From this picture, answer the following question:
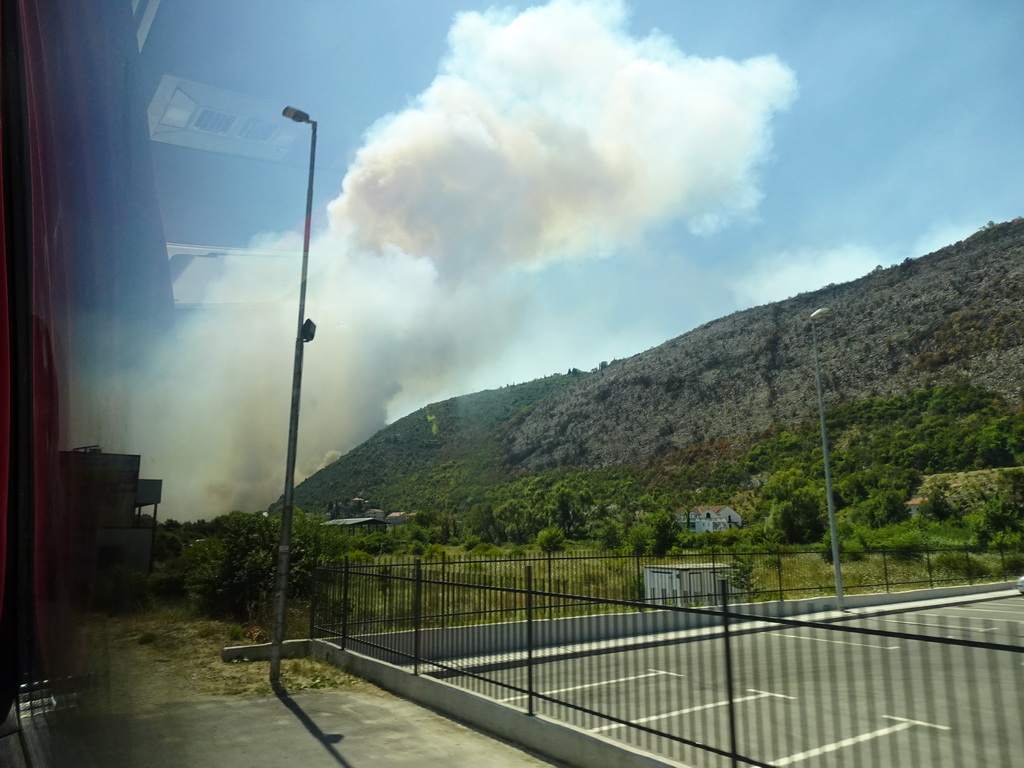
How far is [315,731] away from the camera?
7809 millimetres

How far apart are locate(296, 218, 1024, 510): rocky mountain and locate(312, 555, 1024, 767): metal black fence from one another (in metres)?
51.4

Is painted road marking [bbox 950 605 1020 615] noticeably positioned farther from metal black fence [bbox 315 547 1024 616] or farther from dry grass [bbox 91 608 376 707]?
dry grass [bbox 91 608 376 707]

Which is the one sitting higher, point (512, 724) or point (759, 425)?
point (759, 425)

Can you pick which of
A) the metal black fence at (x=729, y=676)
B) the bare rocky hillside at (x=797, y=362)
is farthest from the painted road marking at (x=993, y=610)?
the bare rocky hillside at (x=797, y=362)

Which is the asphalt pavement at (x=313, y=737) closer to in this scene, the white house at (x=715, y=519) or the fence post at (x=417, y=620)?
the fence post at (x=417, y=620)

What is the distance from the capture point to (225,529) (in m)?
18.2

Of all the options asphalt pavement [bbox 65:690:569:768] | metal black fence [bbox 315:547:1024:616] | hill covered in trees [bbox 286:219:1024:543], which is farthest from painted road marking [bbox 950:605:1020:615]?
hill covered in trees [bbox 286:219:1024:543]

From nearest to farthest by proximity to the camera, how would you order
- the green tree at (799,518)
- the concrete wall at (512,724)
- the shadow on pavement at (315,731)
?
the concrete wall at (512,724), the shadow on pavement at (315,731), the green tree at (799,518)

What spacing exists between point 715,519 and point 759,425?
23.8 m

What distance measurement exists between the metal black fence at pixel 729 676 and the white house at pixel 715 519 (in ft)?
180

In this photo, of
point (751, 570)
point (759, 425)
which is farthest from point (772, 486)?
point (751, 570)

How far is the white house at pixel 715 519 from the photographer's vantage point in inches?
2552

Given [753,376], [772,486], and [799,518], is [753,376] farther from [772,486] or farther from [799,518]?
[799,518]

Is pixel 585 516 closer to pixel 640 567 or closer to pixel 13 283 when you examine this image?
pixel 640 567
